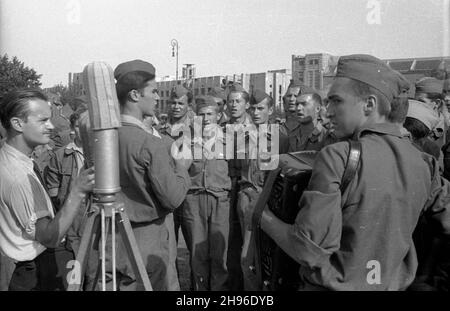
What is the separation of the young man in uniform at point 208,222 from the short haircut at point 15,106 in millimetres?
1978

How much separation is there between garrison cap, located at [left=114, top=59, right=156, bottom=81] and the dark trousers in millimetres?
1026

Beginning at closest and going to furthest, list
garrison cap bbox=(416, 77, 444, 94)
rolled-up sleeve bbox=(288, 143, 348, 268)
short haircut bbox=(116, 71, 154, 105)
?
rolled-up sleeve bbox=(288, 143, 348, 268), short haircut bbox=(116, 71, 154, 105), garrison cap bbox=(416, 77, 444, 94)

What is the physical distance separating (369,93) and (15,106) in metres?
1.70

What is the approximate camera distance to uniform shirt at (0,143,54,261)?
1.91 meters

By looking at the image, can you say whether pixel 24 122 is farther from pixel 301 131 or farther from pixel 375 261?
pixel 301 131

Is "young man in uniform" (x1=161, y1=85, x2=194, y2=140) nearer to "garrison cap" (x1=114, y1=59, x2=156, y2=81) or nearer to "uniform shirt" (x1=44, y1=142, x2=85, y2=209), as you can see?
"uniform shirt" (x1=44, y1=142, x2=85, y2=209)

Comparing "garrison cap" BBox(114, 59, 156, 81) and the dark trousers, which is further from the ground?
"garrison cap" BBox(114, 59, 156, 81)

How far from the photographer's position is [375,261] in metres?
1.57

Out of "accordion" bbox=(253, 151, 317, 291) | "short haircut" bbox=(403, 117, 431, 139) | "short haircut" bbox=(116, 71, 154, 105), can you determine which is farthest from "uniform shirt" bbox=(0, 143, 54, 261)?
"short haircut" bbox=(403, 117, 431, 139)

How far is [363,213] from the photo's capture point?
4.99 feet

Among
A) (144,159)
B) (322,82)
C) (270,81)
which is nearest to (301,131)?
(270,81)

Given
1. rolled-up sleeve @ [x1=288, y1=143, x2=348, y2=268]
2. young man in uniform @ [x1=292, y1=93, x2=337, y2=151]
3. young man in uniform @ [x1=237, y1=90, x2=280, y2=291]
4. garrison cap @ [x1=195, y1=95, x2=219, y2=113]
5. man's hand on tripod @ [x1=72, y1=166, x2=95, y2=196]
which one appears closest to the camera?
rolled-up sleeve @ [x1=288, y1=143, x2=348, y2=268]
